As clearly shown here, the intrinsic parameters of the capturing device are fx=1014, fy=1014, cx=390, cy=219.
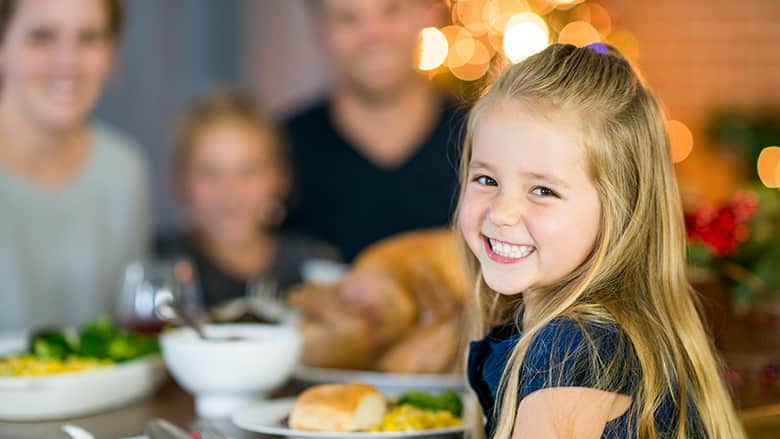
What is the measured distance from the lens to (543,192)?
1.16 meters

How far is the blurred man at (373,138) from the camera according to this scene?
296 centimetres

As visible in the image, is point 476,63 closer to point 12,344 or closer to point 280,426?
point 12,344

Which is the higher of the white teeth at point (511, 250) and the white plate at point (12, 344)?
the white teeth at point (511, 250)

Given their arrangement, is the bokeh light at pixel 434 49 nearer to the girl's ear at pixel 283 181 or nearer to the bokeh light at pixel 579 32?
the bokeh light at pixel 579 32

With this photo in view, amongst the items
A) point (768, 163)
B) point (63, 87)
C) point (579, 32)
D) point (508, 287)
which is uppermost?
point (579, 32)

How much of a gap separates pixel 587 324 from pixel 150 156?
3696 millimetres

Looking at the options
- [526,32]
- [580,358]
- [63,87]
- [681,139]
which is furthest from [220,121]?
[681,139]

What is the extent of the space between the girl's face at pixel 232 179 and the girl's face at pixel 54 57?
93cm

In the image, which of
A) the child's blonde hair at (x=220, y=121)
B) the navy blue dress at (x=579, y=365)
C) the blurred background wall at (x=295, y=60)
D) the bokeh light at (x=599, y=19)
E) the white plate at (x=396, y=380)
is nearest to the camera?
the navy blue dress at (x=579, y=365)

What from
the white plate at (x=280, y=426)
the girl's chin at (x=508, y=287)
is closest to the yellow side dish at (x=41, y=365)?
the white plate at (x=280, y=426)

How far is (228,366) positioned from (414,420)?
300 mm

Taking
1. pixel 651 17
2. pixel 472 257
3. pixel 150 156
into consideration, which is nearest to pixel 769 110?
pixel 651 17

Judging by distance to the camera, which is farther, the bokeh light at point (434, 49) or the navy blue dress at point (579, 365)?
the bokeh light at point (434, 49)

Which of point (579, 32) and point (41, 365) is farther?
point (579, 32)
